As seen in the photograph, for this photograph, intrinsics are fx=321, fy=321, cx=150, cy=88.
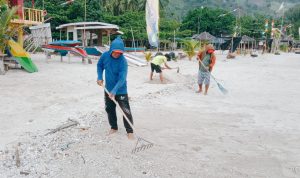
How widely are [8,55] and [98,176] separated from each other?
34.3 ft

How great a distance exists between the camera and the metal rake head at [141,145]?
14.6 ft

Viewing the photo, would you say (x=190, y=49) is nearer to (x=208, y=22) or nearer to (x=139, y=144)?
(x=139, y=144)

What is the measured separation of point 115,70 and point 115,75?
0.08m

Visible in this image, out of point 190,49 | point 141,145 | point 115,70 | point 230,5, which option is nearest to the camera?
point 141,145

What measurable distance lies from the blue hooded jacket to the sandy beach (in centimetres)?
78

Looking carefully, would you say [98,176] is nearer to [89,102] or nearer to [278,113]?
[89,102]

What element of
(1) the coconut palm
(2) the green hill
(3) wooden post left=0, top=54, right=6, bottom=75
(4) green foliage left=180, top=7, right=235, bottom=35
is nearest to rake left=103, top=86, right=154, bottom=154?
(3) wooden post left=0, top=54, right=6, bottom=75

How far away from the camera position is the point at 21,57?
39.8 feet

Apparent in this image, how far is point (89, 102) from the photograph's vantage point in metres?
7.50

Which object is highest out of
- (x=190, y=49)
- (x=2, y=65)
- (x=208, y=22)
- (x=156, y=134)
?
(x=208, y=22)

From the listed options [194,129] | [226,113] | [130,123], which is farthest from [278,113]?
[130,123]

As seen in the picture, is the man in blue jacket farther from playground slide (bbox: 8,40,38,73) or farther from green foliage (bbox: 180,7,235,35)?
green foliage (bbox: 180,7,235,35)

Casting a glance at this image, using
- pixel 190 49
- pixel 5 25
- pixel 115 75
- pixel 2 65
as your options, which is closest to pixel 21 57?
pixel 2 65

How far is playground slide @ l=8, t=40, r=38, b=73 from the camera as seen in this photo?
12.0 m
